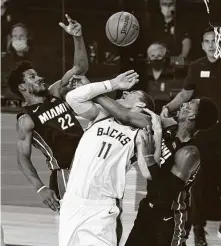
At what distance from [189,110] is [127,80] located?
0.36 meters

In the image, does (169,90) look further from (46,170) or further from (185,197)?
(46,170)

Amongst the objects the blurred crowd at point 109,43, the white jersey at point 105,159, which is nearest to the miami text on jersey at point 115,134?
the white jersey at point 105,159

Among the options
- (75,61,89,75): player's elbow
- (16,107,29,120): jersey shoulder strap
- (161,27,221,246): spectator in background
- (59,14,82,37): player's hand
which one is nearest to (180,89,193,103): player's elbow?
(161,27,221,246): spectator in background

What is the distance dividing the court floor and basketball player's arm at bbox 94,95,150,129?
42 cm

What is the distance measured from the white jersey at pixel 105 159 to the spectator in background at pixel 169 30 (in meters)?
0.48

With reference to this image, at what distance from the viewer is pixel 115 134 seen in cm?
297

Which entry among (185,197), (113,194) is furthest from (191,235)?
(113,194)

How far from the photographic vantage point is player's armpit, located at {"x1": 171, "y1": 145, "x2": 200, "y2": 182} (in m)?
2.94

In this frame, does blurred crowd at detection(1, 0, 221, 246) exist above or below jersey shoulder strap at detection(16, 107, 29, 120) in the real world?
above

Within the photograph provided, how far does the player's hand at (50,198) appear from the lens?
309 centimetres

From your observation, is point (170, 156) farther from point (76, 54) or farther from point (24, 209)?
point (24, 209)

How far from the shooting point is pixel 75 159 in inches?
120

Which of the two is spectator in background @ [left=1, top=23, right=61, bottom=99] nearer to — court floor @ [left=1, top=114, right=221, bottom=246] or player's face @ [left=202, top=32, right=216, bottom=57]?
court floor @ [left=1, top=114, right=221, bottom=246]

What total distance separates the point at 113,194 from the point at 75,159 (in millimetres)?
279
